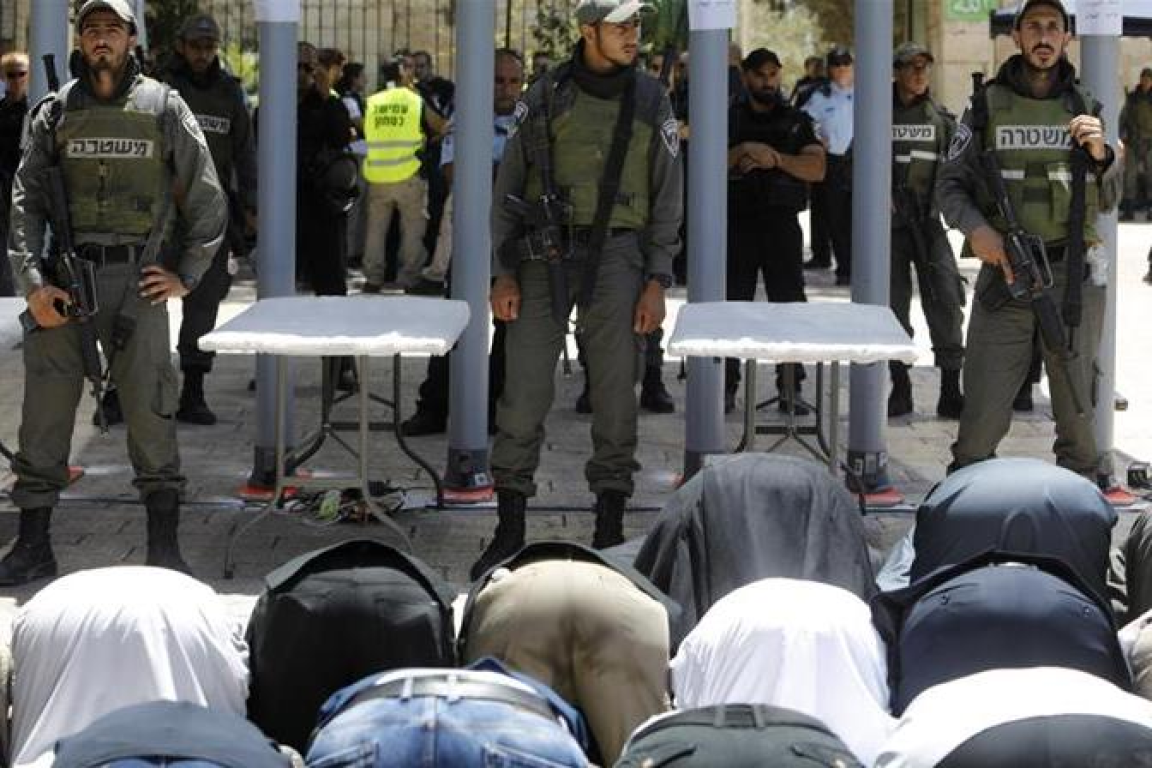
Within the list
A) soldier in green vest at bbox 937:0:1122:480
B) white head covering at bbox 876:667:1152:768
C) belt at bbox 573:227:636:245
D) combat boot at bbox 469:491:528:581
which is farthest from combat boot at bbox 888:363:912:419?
white head covering at bbox 876:667:1152:768

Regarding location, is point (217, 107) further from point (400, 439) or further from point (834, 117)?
point (834, 117)

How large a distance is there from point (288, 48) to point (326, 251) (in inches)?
126

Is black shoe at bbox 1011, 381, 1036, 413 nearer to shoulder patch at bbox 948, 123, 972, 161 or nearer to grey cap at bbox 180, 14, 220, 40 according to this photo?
shoulder patch at bbox 948, 123, 972, 161

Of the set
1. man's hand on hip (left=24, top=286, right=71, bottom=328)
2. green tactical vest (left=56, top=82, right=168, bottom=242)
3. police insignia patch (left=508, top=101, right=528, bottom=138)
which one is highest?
police insignia patch (left=508, top=101, right=528, bottom=138)

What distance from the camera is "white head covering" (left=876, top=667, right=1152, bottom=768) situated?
13.5 feet

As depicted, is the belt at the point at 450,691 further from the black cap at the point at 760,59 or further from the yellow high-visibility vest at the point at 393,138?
the yellow high-visibility vest at the point at 393,138

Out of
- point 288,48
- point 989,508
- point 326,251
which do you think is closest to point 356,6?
point 326,251

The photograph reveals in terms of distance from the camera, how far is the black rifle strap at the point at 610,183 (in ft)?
28.8

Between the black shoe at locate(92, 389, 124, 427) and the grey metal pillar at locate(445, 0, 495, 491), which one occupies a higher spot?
the grey metal pillar at locate(445, 0, 495, 491)

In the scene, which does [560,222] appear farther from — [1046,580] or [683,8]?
[683,8]

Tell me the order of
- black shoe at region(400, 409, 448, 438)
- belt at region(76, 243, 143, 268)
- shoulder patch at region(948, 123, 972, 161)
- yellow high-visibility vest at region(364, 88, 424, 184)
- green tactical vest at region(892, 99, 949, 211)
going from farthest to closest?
yellow high-visibility vest at region(364, 88, 424, 184) → green tactical vest at region(892, 99, 949, 211) → black shoe at region(400, 409, 448, 438) → shoulder patch at region(948, 123, 972, 161) → belt at region(76, 243, 143, 268)

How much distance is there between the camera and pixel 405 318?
28.5 feet

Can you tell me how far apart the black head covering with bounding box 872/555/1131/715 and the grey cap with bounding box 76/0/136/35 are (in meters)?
4.04

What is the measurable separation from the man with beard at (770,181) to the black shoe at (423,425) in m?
1.64
